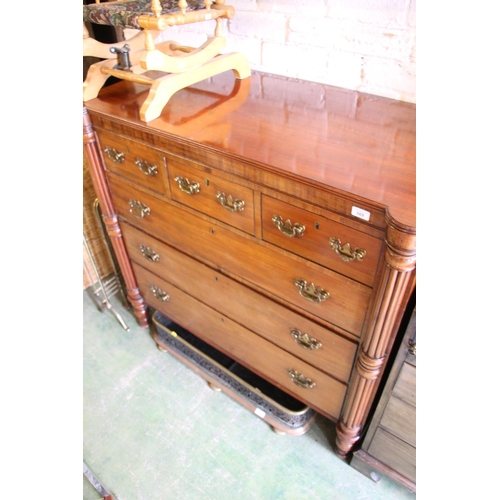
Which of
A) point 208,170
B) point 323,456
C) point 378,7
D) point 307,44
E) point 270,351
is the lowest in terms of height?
point 323,456

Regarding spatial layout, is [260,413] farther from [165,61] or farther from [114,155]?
[165,61]

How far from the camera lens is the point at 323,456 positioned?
4.52 ft

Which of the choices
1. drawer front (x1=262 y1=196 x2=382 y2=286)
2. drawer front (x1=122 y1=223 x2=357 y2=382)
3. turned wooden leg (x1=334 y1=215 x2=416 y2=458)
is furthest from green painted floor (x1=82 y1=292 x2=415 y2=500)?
drawer front (x1=262 y1=196 x2=382 y2=286)

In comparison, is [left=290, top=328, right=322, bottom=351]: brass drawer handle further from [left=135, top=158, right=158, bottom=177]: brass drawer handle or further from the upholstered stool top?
the upholstered stool top

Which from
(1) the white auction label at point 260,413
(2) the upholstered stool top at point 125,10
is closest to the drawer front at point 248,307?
(1) the white auction label at point 260,413

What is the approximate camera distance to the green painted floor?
4.29 feet

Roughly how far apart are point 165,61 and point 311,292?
0.70 metres

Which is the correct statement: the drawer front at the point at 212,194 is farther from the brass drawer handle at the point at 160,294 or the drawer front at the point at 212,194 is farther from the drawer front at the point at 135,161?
the brass drawer handle at the point at 160,294

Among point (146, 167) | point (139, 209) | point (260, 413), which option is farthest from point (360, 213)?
point (260, 413)

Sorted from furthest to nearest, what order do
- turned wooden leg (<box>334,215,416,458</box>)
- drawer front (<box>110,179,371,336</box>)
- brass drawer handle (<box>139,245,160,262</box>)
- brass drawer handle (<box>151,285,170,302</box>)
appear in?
brass drawer handle (<box>151,285,170,302</box>) → brass drawer handle (<box>139,245,160,262</box>) → drawer front (<box>110,179,371,336</box>) → turned wooden leg (<box>334,215,416,458</box>)

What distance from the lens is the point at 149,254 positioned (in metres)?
1.43
